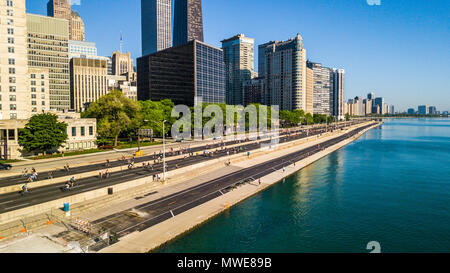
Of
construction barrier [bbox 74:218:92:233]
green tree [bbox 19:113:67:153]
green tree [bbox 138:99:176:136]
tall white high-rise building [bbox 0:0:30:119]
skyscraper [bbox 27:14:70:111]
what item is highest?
skyscraper [bbox 27:14:70:111]

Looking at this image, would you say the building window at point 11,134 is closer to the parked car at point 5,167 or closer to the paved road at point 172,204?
the parked car at point 5,167

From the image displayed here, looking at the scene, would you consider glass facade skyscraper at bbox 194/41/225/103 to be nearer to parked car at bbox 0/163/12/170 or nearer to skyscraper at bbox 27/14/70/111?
skyscraper at bbox 27/14/70/111

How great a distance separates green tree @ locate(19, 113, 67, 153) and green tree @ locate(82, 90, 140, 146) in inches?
522

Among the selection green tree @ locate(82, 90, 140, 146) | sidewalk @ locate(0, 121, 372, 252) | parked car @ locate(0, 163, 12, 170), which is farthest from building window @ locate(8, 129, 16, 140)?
sidewalk @ locate(0, 121, 372, 252)

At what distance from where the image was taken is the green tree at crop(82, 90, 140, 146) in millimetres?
76062

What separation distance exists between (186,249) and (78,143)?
56241 millimetres

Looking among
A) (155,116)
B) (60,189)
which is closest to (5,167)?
(60,189)

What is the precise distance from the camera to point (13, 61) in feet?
229

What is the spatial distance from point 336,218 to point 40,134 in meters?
59.4

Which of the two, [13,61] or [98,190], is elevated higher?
[13,61]

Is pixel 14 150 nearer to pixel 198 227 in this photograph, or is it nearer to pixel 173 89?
pixel 198 227

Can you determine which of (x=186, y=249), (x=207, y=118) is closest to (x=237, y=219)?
(x=186, y=249)

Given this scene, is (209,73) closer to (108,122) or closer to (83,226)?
(108,122)

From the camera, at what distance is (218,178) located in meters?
52.8
